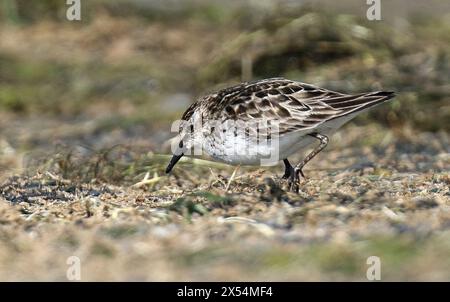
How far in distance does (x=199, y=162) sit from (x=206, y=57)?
19.3 ft

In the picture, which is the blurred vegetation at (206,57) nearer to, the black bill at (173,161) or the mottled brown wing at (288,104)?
the mottled brown wing at (288,104)

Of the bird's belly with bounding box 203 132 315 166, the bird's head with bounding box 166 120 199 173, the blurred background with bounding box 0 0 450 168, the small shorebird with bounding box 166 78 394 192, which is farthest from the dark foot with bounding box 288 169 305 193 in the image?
the blurred background with bounding box 0 0 450 168

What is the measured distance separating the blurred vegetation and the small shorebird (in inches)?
134

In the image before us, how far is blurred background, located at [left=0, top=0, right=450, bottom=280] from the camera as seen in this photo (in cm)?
658

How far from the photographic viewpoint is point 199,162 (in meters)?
9.40

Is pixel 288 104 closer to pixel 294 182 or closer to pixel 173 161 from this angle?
pixel 294 182

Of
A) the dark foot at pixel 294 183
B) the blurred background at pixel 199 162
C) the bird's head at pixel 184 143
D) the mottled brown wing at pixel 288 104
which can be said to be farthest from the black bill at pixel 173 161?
the dark foot at pixel 294 183

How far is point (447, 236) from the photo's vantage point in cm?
668

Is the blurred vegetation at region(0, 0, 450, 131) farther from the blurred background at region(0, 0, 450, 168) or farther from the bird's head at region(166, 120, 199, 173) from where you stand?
the bird's head at region(166, 120, 199, 173)

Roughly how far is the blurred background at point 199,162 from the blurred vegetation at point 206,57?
0.09 ft

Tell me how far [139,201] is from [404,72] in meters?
5.47

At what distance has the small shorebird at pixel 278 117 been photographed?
8023mm
